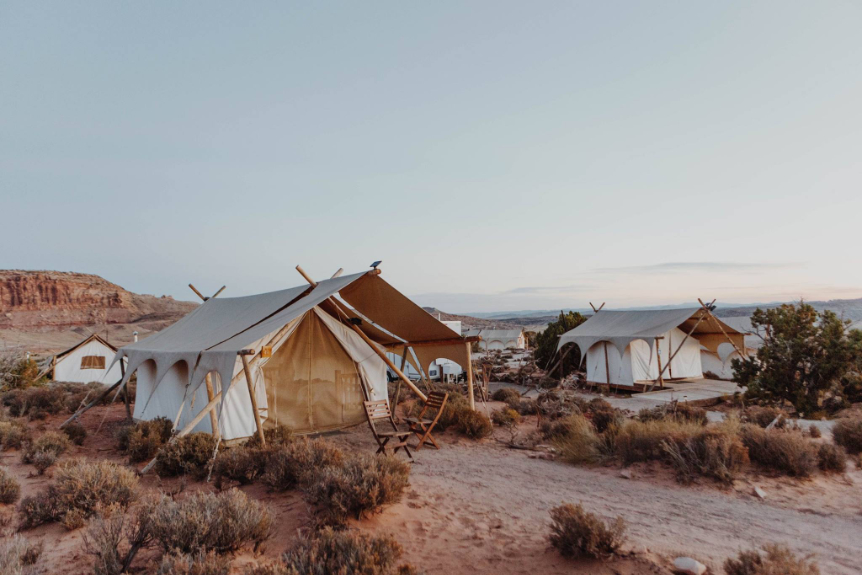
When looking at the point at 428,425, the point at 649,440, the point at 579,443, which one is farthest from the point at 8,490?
the point at 649,440

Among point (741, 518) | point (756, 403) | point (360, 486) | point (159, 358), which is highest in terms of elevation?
point (159, 358)

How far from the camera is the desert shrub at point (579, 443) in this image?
727cm

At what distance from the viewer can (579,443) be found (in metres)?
7.53

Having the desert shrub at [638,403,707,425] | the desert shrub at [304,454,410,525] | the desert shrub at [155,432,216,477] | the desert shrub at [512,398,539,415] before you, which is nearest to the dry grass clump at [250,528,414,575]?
the desert shrub at [304,454,410,525]

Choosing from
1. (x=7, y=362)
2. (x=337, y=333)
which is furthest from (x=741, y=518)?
(x=7, y=362)

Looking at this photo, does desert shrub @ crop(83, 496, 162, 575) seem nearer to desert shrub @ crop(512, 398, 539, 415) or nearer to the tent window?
desert shrub @ crop(512, 398, 539, 415)

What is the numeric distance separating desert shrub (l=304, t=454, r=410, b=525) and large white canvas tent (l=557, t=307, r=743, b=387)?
13.6 meters

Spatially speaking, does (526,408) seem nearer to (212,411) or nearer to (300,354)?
(300,354)

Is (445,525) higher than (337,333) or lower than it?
lower

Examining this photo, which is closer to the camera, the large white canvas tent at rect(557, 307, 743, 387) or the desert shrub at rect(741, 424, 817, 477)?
the desert shrub at rect(741, 424, 817, 477)

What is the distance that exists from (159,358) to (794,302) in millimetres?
15949

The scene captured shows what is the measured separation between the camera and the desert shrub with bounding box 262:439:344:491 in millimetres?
5504

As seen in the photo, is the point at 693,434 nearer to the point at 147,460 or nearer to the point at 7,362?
the point at 147,460

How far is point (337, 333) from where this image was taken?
32.9ft
